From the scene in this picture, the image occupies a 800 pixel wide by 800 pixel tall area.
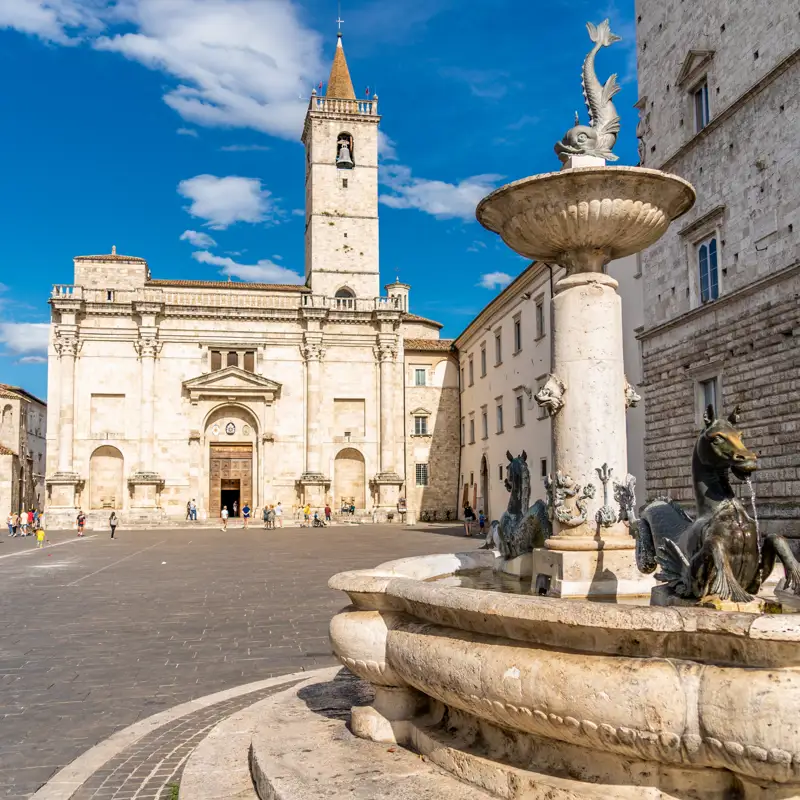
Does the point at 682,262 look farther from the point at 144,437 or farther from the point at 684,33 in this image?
the point at 144,437

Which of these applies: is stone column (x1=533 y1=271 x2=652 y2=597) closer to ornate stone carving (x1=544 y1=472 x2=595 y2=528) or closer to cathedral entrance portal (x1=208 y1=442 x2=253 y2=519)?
ornate stone carving (x1=544 y1=472 x2=595 y2=528)

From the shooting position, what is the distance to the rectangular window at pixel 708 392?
61.2 feet

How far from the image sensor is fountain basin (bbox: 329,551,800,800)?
2.59m

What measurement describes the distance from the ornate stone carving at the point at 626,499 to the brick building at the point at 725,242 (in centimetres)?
1112

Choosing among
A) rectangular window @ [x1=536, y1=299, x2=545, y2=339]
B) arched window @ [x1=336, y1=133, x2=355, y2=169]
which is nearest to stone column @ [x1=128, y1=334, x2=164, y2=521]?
arched window @ [x1=336, y1=133, x2=355, y2=169]

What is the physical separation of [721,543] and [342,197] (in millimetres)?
44352

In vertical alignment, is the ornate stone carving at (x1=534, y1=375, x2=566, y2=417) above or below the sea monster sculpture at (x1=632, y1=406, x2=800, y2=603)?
above

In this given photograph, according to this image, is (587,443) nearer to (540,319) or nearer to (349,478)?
(540,319)

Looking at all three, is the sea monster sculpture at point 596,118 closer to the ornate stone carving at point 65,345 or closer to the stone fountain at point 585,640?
the stone fountain at point 585,640

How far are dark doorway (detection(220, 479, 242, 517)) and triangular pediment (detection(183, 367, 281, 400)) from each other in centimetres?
483

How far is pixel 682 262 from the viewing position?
20.2 m

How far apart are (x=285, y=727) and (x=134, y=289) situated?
134ft

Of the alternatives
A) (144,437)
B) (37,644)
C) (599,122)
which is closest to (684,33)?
(599,122)

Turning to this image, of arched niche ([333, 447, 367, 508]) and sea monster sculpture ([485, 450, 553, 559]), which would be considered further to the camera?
arched niche ([333, 447, 367, 508])
